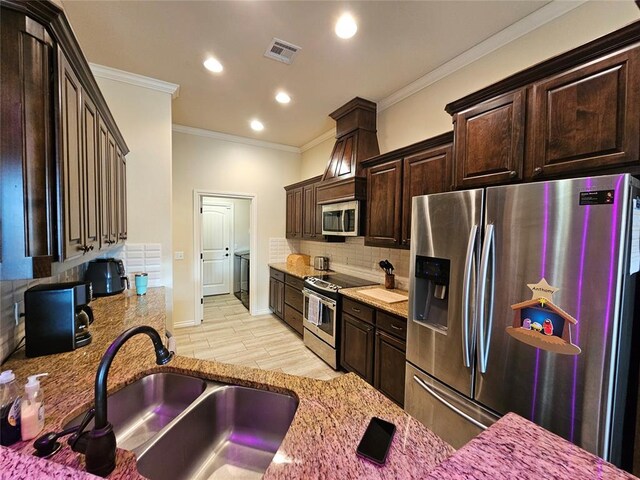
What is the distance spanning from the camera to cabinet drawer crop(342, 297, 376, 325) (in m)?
2.47

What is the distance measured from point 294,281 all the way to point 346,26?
3.11m

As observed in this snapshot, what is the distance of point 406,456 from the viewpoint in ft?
2.51

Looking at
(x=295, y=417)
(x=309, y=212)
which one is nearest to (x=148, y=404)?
(x=295, y=417)

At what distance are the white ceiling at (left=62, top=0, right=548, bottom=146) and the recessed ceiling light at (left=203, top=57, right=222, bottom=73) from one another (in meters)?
0.05

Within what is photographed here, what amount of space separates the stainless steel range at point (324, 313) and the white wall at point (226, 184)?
5.52 feet

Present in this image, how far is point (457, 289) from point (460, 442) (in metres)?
0.94

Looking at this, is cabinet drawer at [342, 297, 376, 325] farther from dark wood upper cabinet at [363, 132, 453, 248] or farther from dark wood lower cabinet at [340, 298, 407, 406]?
dark wood upper cabinet at [363, 132, 453, 248]

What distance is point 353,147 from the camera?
130 inches

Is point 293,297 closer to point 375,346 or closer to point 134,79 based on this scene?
point 375,346

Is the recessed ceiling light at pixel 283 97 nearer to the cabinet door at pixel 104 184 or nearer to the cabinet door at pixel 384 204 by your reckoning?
the cabinet door at pixel 384 204

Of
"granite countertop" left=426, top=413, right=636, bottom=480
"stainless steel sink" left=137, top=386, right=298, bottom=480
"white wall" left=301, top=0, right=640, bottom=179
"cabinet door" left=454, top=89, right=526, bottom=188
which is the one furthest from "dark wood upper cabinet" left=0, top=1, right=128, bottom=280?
"white wall" left=301, top=0, right=640, bottom=179

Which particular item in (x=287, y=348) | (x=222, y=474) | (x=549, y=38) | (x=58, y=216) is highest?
(x=549, y=38)

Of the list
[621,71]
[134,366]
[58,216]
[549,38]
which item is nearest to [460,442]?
[134,366]

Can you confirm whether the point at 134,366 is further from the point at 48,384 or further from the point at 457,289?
the point at 457,289
